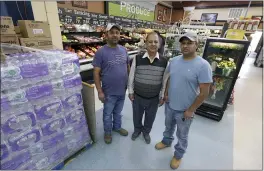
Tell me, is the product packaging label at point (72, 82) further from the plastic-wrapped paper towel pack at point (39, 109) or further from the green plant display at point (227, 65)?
the green plant display at point (227, 65)

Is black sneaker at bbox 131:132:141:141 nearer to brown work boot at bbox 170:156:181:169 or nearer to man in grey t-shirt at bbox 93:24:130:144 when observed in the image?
man in grey t-shirt at bbox 93:24:130:144

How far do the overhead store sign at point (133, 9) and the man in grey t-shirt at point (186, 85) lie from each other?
A: 500 centimetres

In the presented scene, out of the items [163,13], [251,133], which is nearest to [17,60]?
[251,133]

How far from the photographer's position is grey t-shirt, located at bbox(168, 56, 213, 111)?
4.58ft

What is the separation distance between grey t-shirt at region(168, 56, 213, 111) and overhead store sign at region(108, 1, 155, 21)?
5.04 meters

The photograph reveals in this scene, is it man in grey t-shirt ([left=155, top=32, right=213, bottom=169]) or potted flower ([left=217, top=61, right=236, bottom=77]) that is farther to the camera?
potted flower ([left=217, top=61, right=236, bottom=77])

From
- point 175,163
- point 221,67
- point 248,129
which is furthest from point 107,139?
point 248,129

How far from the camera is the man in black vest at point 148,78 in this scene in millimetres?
1722

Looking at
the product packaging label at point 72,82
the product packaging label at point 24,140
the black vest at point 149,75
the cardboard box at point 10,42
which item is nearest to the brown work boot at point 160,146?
the black vest at point 149,75

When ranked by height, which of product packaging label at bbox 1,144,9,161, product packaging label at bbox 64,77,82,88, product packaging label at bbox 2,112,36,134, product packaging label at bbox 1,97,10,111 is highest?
product packaging label at bbox 64,77,82,88

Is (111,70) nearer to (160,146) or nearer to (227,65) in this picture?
(160,146)

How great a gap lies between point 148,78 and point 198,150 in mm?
1417

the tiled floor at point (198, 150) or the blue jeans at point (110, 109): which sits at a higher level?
the blue jeans at point (110, 109)

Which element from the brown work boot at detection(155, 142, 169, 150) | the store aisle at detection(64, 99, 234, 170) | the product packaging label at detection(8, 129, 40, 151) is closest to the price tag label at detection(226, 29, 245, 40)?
the store aisle at detection(64, 99, 234, 170)
